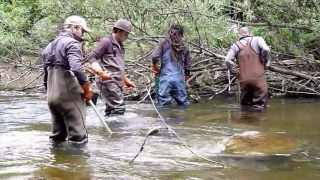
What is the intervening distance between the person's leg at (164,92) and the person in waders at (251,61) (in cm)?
121

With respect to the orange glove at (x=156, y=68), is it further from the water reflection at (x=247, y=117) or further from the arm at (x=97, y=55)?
the arm at (x=97, y=55)

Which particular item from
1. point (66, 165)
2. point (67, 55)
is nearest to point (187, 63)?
point (67, 55)

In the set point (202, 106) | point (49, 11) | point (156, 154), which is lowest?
point (202, 106)

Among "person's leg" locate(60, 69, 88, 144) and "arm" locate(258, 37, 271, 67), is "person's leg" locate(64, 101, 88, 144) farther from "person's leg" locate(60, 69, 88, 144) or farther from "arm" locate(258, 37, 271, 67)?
"arm" locate(258, 37, 271, 67)

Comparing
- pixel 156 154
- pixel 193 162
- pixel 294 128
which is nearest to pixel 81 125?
pixel 156 154

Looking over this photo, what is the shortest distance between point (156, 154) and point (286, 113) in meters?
4.17

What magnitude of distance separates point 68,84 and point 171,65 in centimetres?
415

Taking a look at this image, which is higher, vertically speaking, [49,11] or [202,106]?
[49,11]

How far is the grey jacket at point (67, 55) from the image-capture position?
657 centimetres

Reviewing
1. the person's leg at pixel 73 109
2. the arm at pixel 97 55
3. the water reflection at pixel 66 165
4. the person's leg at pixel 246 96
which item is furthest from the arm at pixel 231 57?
the water reflection at pixel 66 165

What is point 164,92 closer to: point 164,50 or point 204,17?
point 164,50

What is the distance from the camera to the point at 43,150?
6852 millimetres

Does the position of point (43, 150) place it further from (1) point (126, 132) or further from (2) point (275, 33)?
(2) point (275, 33)

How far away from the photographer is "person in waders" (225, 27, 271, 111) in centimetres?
1025
